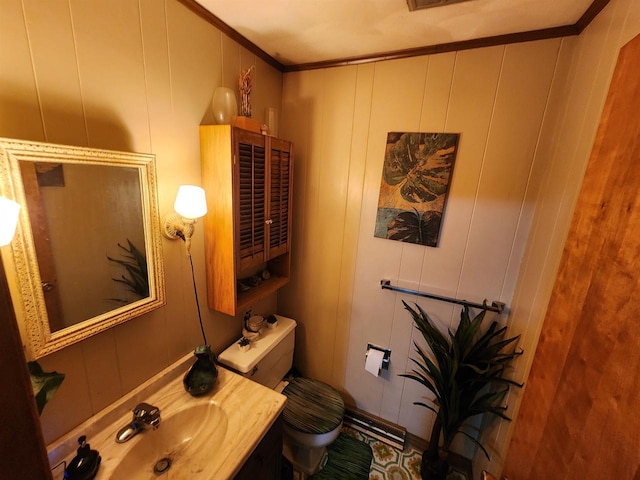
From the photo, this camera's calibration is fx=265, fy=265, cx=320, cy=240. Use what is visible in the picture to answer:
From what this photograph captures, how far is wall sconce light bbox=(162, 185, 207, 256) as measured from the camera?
988mm

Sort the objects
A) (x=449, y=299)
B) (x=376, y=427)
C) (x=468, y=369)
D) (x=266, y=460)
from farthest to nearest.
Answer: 1. (x=376, y=427)
2. (x=449, y=299)
3. (x=468, y=369)
4. (x=266, y=460)

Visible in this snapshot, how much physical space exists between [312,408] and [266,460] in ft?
1.70

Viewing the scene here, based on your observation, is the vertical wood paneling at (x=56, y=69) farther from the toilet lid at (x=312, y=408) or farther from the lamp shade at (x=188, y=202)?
the toilet lid at (x=312, y=408)

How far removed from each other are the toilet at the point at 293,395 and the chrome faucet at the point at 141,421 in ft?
1.34

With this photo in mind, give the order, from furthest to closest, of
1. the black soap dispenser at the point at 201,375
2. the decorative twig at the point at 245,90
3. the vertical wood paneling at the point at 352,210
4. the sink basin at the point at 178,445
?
1. the vertical wood paneling at the point at 352,210
2. the decorative twig at the point at 245,90
3. the black soap dispenser at the point at 201,375
4. the sink basin at the point at 178,445

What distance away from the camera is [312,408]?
1.56 metres

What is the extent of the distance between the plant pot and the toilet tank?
0.97 metres

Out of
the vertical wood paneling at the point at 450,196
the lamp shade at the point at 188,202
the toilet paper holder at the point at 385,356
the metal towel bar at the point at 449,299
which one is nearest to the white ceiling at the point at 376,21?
the vertical wood paneling at the point at 450,196

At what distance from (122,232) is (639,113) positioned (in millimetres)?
1414

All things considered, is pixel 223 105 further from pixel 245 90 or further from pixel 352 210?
pixel 352 210

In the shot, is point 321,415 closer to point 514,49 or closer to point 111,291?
point 111,291

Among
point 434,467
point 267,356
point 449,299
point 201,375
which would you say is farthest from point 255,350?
point 434,467

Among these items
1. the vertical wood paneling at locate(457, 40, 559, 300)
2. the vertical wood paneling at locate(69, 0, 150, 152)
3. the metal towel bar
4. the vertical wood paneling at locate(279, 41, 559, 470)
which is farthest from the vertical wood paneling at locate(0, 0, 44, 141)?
the vertical wood paneling at locate(457, 40, 559, 300)

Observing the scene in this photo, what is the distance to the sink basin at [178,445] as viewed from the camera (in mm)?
893
